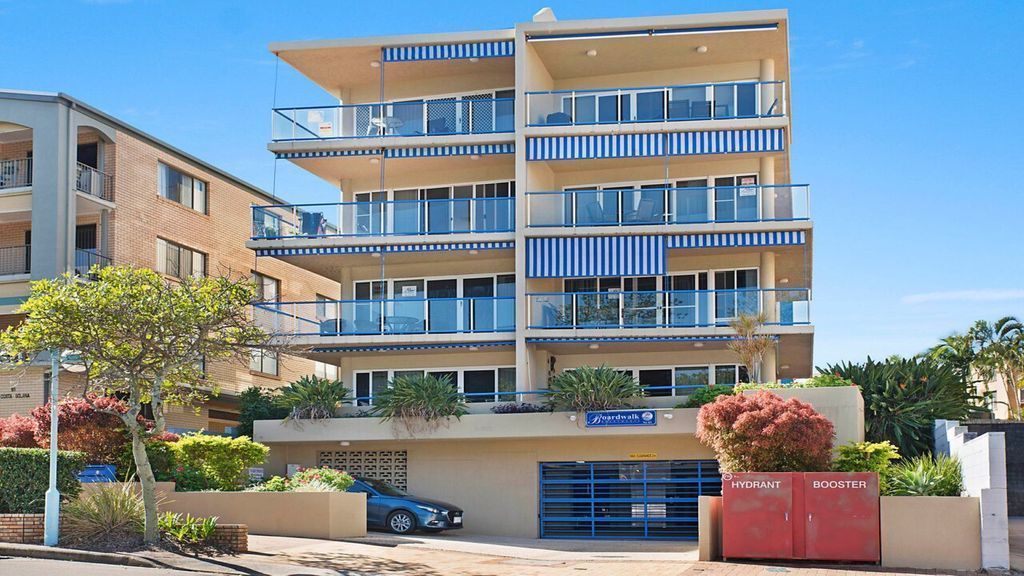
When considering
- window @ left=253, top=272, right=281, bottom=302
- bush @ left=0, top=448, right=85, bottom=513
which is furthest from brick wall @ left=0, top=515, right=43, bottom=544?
window @ left=253, top=272, right=281, bottom=302

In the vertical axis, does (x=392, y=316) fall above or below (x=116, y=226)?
below

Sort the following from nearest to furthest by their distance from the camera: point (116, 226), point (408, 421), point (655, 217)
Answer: point (408, 421) < point (655, 217) < point (116, 226)

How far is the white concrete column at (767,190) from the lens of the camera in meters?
36.4

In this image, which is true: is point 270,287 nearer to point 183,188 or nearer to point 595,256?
point 183,188

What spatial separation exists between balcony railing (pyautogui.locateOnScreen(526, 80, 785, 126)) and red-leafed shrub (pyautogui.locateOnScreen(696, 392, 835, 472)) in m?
12.3

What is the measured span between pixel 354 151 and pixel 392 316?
535 centimetres

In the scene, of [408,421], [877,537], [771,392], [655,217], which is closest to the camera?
[877,537]

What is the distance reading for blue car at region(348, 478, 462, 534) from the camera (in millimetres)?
30516

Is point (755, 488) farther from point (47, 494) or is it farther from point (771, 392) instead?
point (47, 494)

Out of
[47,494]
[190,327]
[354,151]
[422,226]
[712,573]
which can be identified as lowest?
[712,573]

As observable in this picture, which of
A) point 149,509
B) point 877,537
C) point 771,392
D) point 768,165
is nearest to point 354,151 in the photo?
point 768,165

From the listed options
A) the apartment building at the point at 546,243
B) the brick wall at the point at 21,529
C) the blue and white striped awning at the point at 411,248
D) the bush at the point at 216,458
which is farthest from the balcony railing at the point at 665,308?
the brick wall at the point at 21,529

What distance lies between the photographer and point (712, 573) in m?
22.4

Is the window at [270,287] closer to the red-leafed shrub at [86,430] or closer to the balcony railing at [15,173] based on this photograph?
the balcony railing at [15,173]
